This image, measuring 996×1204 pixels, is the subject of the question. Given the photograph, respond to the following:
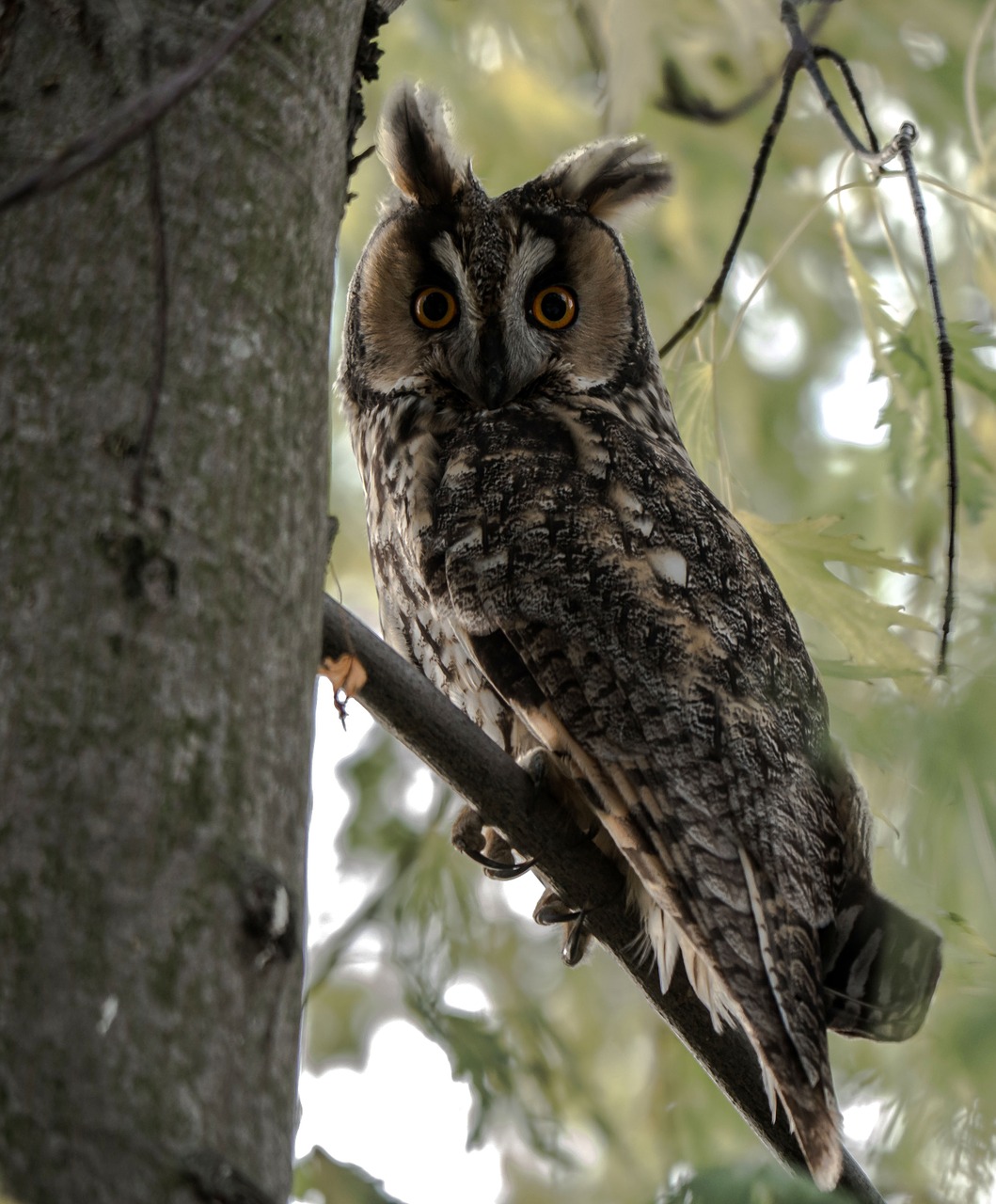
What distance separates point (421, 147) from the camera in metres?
2.51

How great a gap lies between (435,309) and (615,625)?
2.78 feet

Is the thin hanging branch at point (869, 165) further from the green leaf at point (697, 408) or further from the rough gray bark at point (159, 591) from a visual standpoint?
the rough gray bark at point (159, 591)

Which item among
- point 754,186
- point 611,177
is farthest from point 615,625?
point 611,177

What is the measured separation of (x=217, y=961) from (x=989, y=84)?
12.1 feet

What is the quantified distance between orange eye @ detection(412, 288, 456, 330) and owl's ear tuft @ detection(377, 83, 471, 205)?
0.19 metres

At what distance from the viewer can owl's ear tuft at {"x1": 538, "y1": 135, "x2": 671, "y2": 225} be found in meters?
2.59

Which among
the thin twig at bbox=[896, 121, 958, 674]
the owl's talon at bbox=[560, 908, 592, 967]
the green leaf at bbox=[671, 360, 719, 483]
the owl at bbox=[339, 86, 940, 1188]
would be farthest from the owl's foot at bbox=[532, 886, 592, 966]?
the thin twig at bbox=[896, 121, 958, 674]

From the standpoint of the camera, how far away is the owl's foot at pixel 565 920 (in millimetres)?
2137

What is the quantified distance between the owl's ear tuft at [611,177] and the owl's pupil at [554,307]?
246mm

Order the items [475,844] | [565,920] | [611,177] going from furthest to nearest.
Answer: [611,177] < [565,920] < [475,844]

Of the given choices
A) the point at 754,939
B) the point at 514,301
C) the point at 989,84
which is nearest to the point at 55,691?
the point at 754,939

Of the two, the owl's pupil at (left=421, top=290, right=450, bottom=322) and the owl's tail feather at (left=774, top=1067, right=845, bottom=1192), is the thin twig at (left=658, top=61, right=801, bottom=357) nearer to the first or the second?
the owl's pupil at (left=421, top=290, right=450, bottom=322)

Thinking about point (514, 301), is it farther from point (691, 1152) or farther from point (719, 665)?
point (691, 1152)

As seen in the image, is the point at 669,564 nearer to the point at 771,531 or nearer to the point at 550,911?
the point at 771,531
